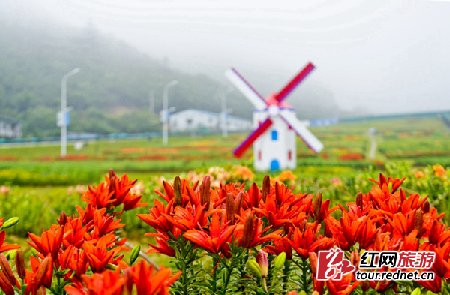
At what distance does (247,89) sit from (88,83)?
39.1ft

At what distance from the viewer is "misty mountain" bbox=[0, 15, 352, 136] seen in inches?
460

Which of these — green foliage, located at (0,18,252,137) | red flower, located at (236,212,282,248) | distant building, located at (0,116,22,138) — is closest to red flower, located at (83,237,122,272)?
red flower, located at (236,212,282,248)

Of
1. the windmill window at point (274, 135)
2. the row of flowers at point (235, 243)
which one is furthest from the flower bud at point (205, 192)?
the windmill window at point (274, 135)

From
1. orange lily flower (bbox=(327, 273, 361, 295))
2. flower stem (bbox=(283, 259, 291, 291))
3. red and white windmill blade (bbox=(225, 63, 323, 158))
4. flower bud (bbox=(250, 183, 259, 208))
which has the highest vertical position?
red and white windmill blade (bbox=(225, 63, 323, 158))

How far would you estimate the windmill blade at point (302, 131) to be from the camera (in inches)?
198

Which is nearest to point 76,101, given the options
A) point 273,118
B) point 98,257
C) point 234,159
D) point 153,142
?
point 153,142

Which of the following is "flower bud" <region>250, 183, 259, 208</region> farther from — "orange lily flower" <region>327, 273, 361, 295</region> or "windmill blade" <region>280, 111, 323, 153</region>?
"windmill blade" <region>280, 111, 323, 153</region>

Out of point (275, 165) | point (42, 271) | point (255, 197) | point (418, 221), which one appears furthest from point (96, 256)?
point (275, 165)

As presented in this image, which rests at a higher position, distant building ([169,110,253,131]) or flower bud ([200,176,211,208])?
distant building ([169,110,253,131])

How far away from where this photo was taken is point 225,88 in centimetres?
1112

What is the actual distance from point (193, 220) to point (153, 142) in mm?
10682

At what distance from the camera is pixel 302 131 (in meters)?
5.15

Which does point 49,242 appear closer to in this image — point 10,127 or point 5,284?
point 5,284

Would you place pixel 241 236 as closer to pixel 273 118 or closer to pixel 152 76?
pixel 273 118
